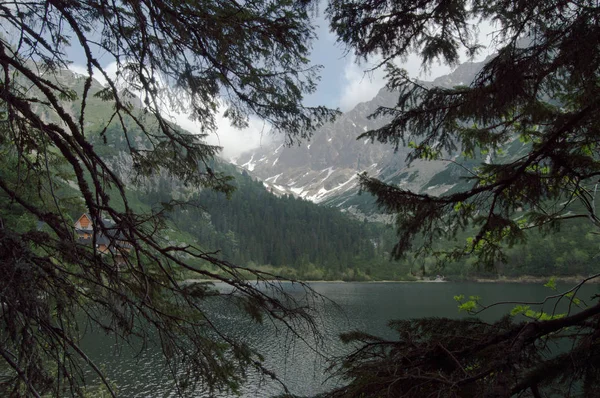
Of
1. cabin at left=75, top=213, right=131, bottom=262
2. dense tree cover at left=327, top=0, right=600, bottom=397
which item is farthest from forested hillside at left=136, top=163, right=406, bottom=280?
cabin at left=75, top=213, right=131, bottom=262

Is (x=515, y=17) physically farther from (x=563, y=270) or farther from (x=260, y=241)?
(x=260, y=241)

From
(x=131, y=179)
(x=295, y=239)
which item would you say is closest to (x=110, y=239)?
(x=131, y=179)

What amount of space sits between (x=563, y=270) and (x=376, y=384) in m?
101

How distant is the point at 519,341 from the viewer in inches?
74.6

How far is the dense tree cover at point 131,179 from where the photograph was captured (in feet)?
6.12

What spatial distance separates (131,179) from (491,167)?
11.5 ft

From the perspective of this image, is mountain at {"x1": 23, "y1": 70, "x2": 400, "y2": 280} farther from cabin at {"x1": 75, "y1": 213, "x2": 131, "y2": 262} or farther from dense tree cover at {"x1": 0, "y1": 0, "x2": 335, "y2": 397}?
cabin at {"x1": 75, "y1": 213, "x2": 131, "y2": 262}

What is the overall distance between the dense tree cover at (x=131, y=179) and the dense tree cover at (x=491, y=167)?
0.84m

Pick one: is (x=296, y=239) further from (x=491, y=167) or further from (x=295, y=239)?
(x=491, y=167)

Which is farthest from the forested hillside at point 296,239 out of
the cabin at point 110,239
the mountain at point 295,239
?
the cabin at point 110,239

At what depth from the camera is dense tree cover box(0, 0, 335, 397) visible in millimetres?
1864

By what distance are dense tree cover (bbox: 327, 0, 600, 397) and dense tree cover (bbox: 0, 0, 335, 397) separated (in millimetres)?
838

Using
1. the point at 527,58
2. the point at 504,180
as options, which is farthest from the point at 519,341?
the point at 527,58

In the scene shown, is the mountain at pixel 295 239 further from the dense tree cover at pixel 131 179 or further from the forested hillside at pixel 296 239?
the dense tree cover at pixel 131 179
